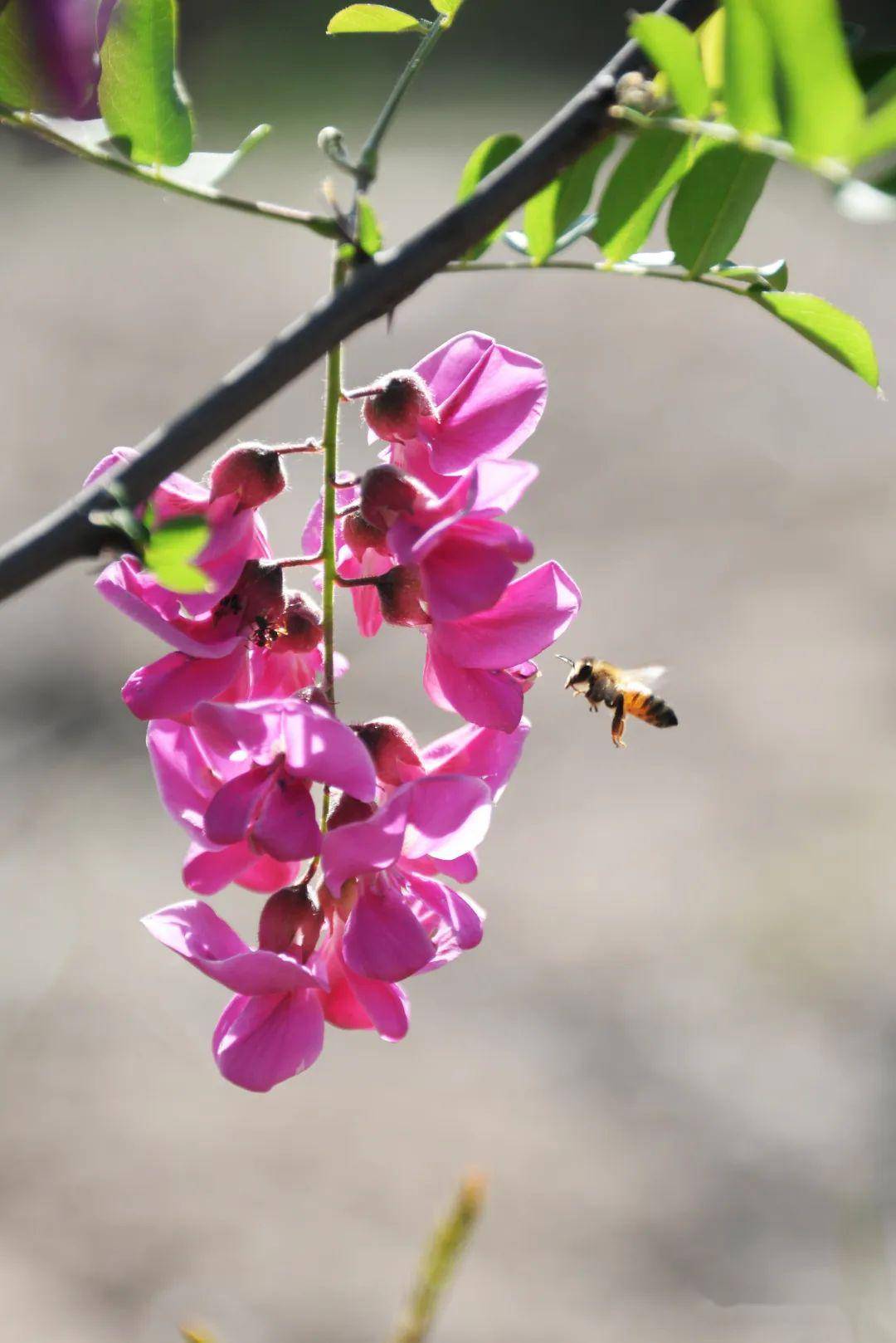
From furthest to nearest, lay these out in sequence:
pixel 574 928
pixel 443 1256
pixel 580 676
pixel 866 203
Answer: pixel 574 928 < pixel 580 676 < pixel 443 1256 < pixel 866 203

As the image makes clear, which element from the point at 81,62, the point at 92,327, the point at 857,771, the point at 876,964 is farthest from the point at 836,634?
the point at 81,62

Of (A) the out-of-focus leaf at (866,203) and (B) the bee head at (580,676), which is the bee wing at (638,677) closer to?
(B) the bee head at (580,676)

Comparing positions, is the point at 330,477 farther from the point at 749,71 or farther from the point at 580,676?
the point at 580,676

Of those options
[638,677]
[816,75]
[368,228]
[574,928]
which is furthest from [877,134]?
[574,928]

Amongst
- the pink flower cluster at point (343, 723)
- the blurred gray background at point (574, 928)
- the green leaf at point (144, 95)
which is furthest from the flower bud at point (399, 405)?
the blurred gray background at point (574, 928)

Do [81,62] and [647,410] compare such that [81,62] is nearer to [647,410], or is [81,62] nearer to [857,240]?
[647,410]

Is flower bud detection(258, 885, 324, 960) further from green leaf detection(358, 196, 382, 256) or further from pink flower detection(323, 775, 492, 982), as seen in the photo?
green leaf detection(358, 196, 382, 256)

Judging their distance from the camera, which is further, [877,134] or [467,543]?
[467,543]
